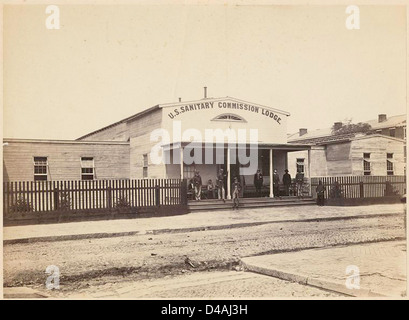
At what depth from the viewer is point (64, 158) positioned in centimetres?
2283

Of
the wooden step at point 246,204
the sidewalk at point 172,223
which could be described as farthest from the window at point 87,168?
the sidewalk at point 172,223

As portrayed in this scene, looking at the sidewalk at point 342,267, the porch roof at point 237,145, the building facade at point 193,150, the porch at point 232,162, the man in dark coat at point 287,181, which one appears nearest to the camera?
the sidewalk at point 342,267

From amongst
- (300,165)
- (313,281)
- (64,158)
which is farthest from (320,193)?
(313,281)

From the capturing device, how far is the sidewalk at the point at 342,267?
24.3 feet

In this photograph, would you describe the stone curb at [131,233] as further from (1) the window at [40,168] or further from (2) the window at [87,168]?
(2) the window at [87,168]

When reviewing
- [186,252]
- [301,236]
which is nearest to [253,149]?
[301,236]

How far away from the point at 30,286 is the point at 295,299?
4654mm

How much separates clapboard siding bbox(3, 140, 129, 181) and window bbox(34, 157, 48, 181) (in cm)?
18

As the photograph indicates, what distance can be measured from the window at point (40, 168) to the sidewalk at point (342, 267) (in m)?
15.8

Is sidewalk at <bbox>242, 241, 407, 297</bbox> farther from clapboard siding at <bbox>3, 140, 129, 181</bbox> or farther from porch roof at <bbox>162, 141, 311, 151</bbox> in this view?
clapboard siding at <bbox>3, 140, 129, 181</bbox>

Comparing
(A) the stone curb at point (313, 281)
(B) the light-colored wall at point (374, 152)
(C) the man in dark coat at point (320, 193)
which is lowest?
(A) the stone curb at point (313, 281)

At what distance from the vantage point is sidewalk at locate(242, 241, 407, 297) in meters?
7.40

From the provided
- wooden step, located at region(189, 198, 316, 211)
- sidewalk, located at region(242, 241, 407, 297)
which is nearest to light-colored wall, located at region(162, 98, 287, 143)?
wooden step, located at region(189, 198, 316, 211)
